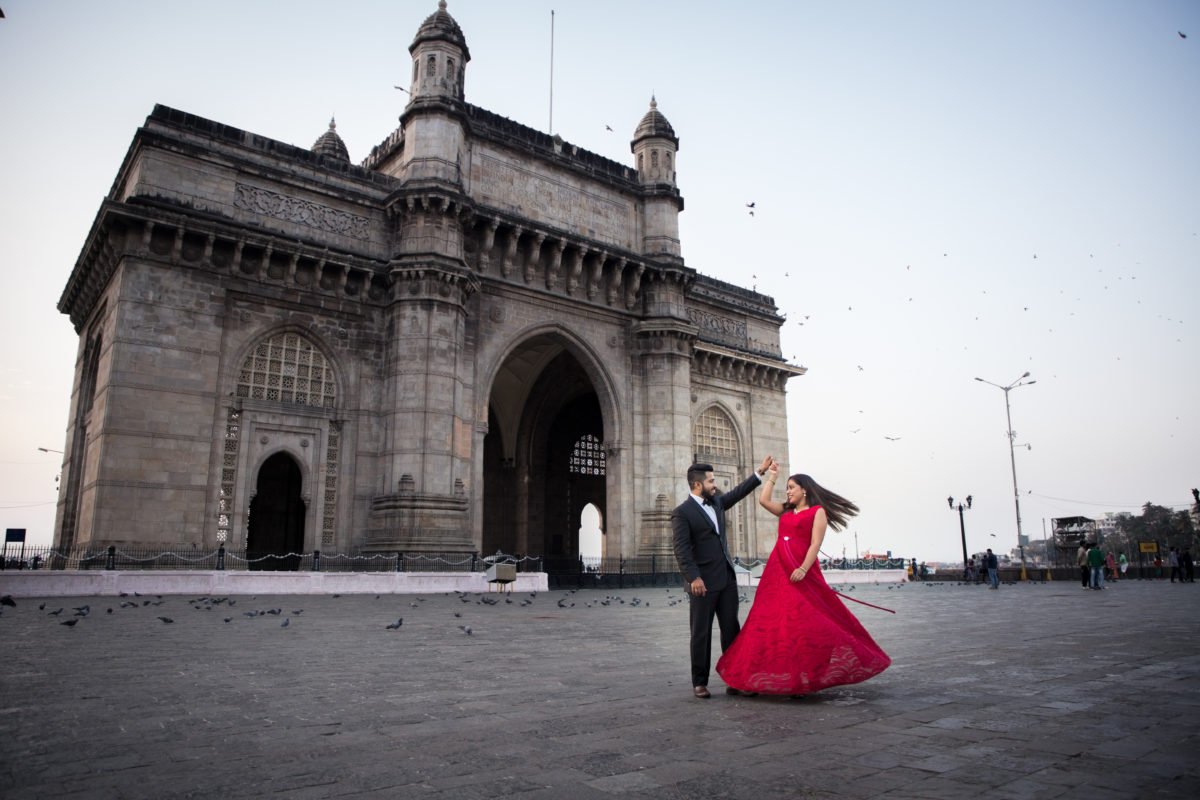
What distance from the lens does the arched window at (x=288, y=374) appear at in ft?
70.1

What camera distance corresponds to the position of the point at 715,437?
33.8m

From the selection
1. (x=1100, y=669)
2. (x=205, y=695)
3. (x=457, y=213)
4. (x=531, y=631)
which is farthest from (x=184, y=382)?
(x=1100, y=669)

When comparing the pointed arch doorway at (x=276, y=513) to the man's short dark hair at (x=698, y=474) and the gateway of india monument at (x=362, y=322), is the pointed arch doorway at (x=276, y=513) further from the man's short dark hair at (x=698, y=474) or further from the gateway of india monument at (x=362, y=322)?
the man's short dark hair at (x=698, y=474)

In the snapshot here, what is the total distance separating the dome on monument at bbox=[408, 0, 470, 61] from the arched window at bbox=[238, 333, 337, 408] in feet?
Answer: 32.6

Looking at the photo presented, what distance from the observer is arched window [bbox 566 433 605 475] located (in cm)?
3731

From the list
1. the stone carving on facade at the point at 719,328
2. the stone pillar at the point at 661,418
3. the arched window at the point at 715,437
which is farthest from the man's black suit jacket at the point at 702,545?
the stone carving on facade at the point at 719,328

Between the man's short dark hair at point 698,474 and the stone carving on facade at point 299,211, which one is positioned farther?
the stone carving on facade at point 299,211

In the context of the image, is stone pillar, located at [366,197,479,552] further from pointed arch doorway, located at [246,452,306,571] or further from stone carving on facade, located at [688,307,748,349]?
stone carving on facade, located at [688,307,748,349]

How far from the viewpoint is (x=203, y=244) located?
67.8ft

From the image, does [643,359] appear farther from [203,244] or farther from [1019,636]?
[1019,636]

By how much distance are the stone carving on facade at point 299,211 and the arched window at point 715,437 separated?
1559 cm

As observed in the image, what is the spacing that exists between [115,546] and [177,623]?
31.8ft

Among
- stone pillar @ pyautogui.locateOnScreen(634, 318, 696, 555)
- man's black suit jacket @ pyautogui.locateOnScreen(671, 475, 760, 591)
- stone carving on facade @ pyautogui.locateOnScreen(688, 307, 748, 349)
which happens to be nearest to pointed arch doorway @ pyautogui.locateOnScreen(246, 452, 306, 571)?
stone pillar @ pyautogui.locateOnScreen(634, 318, 696, 555)

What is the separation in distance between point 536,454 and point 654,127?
14286 mm
